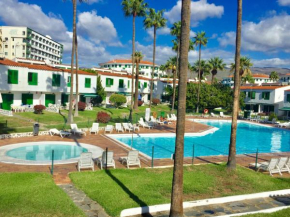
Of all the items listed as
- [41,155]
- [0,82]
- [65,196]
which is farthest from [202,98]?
[65,196]

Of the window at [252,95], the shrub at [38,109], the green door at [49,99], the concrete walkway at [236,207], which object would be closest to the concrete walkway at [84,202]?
the concrete walkway at [236,207]

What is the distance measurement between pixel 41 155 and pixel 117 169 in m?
5.82

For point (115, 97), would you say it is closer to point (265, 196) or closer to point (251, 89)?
point (251, 89)

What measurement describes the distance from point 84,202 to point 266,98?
46259 millimetres

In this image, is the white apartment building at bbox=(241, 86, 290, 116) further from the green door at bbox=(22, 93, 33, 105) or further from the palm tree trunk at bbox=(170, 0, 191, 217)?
the palm tree trunk at bbox=(170, 0, 191, 217)

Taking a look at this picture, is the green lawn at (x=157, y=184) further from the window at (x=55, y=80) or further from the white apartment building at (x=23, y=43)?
the white apartment building at (x=23, y=43)

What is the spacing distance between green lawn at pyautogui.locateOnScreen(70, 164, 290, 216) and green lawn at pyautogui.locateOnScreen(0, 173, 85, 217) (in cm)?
99

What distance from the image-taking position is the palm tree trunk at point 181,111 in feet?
22.4

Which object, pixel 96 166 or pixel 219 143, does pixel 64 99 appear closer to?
pixel 219 143

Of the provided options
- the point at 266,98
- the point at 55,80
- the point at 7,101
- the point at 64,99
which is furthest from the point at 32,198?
the point at 266,98

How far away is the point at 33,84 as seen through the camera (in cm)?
3241

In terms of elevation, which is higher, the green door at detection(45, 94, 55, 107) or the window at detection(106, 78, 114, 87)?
the window at detection(106, 78, 114, 87)

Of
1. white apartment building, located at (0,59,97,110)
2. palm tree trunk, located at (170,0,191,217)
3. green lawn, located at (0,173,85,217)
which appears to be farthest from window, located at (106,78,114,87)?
palm tree trunk, located at (170,0,191,217)

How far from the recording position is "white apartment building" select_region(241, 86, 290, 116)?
46312mm
